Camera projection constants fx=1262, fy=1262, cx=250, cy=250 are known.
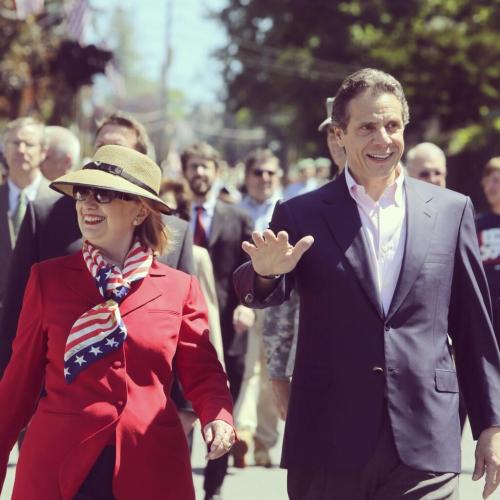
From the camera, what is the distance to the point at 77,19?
25.8 meters

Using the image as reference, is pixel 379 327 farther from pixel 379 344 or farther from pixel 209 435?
pixel 209 435

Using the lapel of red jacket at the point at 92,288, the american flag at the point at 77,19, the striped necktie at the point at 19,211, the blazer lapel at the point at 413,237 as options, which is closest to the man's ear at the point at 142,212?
the lapel of red jacket at the point at 92,288

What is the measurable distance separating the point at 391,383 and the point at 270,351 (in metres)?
Answer: 1.79

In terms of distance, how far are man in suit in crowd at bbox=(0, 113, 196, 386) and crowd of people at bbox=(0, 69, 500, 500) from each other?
729 mm

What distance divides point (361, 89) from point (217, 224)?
4.48 metres

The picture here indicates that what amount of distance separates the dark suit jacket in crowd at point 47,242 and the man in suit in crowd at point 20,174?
227cm

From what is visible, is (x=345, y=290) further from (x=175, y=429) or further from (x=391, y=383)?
(x=175, y=429)

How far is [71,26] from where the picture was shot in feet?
84.8

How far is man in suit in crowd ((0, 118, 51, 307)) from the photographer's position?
7785mm

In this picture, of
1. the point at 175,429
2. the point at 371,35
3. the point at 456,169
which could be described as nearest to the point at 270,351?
the point at 175,429

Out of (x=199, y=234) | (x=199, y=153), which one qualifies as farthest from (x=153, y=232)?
(x=199, y=153)

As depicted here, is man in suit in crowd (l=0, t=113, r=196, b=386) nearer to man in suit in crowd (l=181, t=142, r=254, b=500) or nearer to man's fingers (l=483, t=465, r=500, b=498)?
man's fingers (l=483, t=465, r=500, b=498)

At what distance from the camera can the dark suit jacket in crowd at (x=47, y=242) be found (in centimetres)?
518

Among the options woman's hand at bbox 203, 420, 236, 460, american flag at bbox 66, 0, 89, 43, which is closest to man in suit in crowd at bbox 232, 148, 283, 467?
woman's hand at bbox 203, 420, 236, 460
